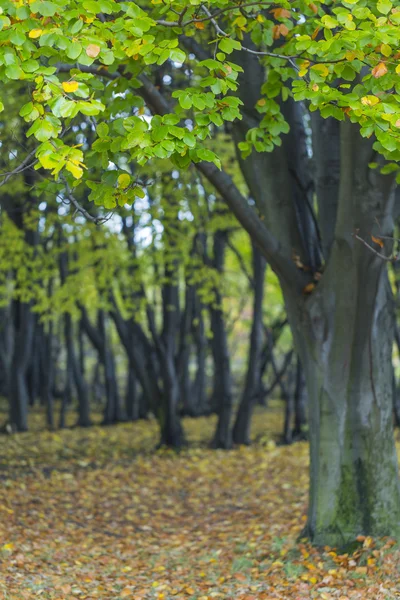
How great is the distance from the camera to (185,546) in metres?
8.21

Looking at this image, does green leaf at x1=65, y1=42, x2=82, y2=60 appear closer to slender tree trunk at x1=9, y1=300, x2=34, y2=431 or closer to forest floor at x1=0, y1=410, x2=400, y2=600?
forest floor at x1=0, y1=410, x2=400, y2=600

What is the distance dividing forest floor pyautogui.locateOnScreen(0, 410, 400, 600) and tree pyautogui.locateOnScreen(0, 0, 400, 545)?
783 mm

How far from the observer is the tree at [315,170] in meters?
4.85

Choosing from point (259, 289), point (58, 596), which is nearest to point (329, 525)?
point (58, 596)

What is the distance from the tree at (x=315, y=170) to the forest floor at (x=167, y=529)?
2.57 feet

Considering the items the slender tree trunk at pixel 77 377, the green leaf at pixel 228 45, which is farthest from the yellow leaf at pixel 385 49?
the slender tree trunk at pixel 77 377

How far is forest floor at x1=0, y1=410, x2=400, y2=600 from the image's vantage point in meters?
6.33

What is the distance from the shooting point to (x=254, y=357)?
592 inches

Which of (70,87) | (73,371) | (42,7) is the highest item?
(42,7)

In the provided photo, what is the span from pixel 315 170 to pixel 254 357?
7817 millimetres

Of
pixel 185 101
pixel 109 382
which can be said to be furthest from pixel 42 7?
pixel 109 382

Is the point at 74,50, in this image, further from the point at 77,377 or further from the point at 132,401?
the point at 132,401

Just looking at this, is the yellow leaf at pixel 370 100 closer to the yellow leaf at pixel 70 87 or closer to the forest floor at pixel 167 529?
the yellow leaf at pixel 70 87

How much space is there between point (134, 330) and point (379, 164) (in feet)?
32.5
